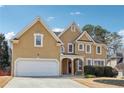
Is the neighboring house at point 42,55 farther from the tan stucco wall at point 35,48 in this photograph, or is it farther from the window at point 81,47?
the window at point 81,47

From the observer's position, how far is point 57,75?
38.6 metres

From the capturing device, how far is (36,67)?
3778cm

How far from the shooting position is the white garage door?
1469 inches

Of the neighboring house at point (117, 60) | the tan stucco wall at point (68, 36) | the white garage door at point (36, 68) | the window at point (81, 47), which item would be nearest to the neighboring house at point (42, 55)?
the white garage door at point (36, 68)

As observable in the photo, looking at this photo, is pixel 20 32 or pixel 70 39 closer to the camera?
pixel 20 32

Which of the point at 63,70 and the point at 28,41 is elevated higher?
the point at 28,41

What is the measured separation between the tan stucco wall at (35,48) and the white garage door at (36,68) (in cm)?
63

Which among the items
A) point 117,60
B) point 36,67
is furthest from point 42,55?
point 117,60

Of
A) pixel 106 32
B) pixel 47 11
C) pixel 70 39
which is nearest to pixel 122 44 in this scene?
pixel 106 32

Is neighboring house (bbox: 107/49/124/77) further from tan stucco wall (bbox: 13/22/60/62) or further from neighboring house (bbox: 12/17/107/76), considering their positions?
tan stucco wall (bbox: 13/22/60/62)

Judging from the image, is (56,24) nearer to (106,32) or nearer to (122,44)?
(106,32)

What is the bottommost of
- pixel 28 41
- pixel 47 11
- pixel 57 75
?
pixel 57 75

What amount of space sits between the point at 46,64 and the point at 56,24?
6859 millimetres

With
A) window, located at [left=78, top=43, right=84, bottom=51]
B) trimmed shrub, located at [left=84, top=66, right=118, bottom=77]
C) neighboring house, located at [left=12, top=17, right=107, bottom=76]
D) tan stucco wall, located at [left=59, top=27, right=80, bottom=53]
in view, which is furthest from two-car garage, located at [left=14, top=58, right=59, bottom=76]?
window, located at [left=78, top=43, right=84, bottom=51]
